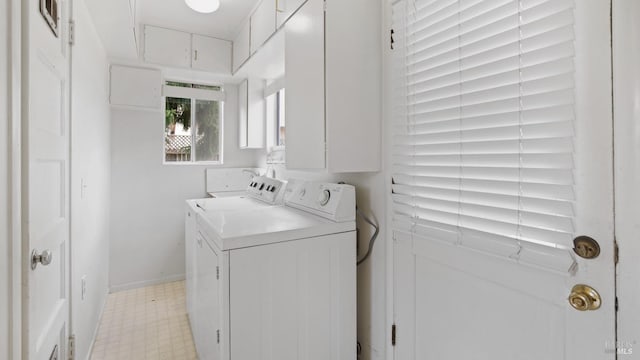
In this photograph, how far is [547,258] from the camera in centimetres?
92

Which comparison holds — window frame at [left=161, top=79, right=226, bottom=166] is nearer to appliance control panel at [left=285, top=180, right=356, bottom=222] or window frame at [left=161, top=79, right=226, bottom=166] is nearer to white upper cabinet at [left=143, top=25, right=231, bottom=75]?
white upper cabinet at [left=143, top=25, right=231, bottom=75]

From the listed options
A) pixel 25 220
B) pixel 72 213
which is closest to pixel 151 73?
pixel 72 213

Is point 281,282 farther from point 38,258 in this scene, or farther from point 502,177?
point 502,177

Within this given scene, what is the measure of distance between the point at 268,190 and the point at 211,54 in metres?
1.74

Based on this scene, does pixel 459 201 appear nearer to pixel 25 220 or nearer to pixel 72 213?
pixel 25 220

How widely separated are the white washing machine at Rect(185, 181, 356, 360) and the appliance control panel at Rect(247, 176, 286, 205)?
467mm

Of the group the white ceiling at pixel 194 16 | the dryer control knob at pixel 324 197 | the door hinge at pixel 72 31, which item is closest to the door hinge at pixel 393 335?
Answer: the dryer control knob at pixel 324 197

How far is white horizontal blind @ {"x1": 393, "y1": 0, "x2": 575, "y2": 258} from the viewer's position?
891mm

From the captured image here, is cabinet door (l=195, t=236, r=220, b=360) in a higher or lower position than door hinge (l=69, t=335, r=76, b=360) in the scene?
higher

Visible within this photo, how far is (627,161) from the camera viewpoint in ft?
2.51

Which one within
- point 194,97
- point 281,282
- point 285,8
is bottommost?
point 281,282

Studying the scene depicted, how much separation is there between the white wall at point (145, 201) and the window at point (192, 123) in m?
0.15

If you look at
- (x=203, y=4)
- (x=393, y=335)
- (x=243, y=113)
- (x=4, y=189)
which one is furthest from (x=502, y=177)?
(x=243, y=113)


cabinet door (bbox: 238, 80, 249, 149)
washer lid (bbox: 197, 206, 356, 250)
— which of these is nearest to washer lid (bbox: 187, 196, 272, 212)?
washer lid (bbox: 197, 206, 356, 250)
